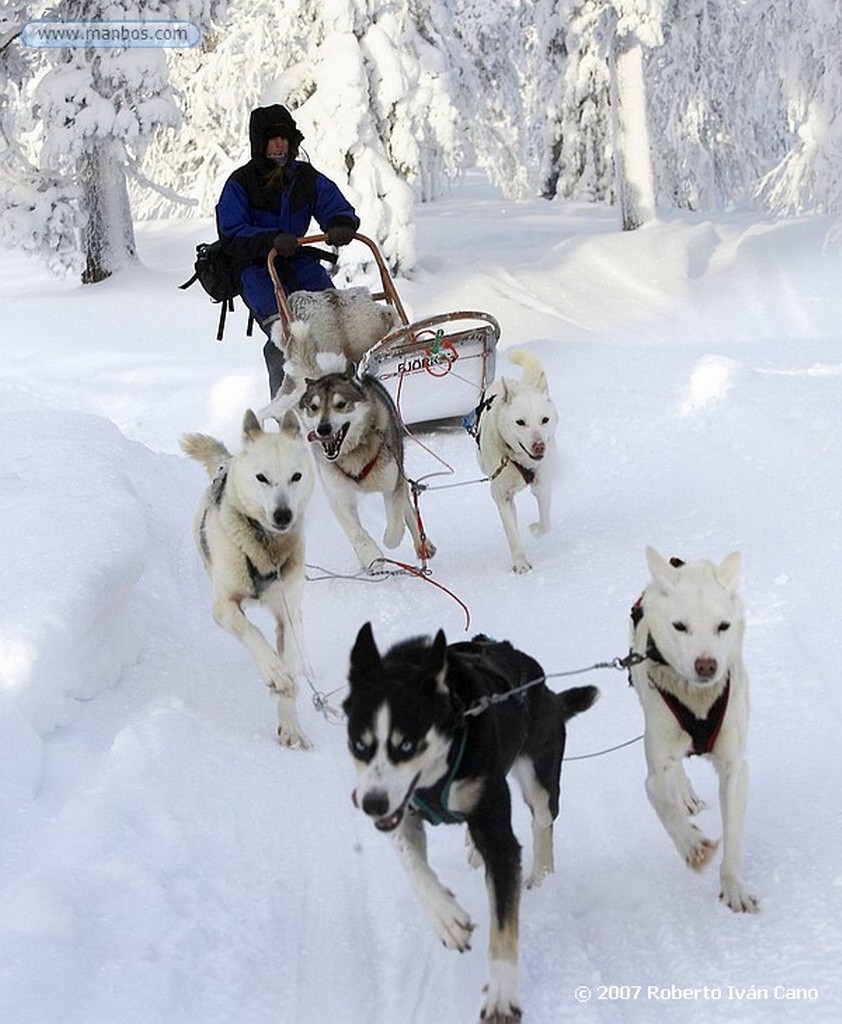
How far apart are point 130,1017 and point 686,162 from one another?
2418 centimetres

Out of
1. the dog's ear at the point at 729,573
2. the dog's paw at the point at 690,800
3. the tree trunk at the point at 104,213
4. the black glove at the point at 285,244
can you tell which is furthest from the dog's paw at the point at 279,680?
the tree trunk at the point at 104,213

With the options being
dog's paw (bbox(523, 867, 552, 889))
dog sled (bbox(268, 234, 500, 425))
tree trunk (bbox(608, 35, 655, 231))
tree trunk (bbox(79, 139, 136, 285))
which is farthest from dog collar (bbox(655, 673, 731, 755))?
tree trunk (bbox(608, 35, 655, 231))

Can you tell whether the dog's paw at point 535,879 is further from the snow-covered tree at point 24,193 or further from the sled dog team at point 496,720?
the snow-covered tree at point 24,193

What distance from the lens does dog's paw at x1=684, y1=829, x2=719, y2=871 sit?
10.2 feet

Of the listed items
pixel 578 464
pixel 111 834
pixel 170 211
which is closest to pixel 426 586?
pixel 578 464

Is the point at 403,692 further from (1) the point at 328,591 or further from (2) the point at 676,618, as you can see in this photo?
(1) the point at 328,591

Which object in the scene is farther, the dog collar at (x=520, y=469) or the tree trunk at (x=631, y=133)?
the tree trunk at (x=631, y=133)

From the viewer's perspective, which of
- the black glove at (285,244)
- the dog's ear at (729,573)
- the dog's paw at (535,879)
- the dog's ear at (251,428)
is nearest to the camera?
the dog's ear at (729,573)

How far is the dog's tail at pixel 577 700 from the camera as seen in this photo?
3.46m

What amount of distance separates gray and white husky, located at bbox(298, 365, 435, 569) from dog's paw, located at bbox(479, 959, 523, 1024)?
379cm

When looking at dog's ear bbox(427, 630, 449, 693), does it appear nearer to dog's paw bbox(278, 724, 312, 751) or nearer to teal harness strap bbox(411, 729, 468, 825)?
teal harness strap bbox(411, 729, 468, 825)

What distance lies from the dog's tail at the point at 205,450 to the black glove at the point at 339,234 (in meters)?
2.11

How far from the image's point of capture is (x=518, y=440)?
20.6ft

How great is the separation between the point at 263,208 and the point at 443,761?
5.47m
